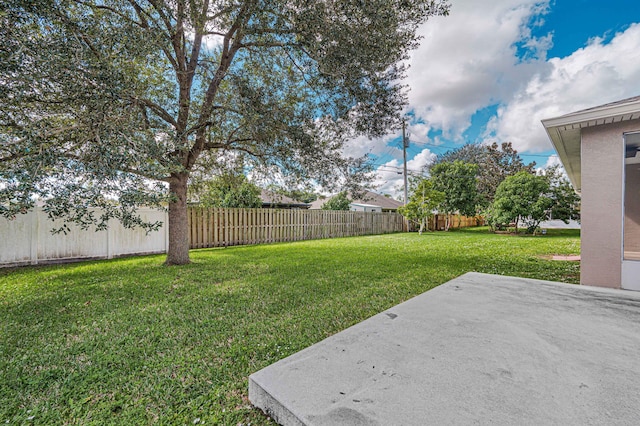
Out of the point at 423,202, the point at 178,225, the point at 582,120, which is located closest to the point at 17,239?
the point at 178,225

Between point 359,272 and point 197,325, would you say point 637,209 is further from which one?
point 197,325

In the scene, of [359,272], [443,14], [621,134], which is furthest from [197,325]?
[443,14]

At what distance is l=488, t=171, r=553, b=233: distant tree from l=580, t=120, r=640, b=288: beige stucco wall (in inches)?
497

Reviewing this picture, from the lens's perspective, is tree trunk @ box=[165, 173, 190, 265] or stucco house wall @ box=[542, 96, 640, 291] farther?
A: tree trunk @ box=[165, 173, 190, 265]

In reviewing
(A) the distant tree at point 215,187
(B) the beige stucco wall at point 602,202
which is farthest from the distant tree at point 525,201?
(A) the distant tree at point 215,187

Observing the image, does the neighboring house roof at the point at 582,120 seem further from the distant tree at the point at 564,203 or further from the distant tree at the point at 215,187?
the distant tree at the point at 564,203

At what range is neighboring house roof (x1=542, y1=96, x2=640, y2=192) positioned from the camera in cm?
376

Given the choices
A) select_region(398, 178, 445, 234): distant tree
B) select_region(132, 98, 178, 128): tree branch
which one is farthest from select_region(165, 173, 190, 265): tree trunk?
select_region(398, 178, 445, 234): distant tree

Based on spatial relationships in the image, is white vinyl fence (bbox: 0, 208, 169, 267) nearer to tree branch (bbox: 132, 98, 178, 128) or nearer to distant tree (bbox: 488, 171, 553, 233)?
tree branch (bbox: 132, 98, 178, 128)

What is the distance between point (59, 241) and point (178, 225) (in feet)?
10.8

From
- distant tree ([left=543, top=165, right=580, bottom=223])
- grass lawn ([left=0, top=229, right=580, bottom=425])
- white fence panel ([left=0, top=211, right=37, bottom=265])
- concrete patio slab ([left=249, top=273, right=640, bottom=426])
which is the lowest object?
grass lawn ([left=0, top=229, right=580, bottom=425])

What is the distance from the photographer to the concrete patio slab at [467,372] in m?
1.49

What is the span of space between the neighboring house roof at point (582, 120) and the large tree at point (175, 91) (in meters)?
2.82

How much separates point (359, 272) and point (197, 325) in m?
3.44
